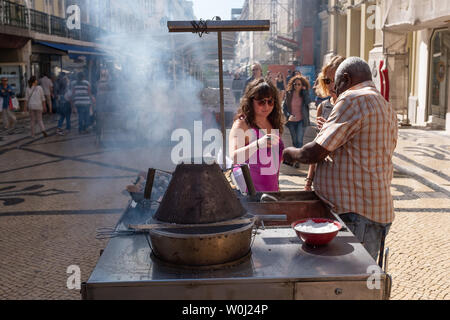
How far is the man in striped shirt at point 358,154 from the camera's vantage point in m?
2.52

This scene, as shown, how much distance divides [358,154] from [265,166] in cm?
92

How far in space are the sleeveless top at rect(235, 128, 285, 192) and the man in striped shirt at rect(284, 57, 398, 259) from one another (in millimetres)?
595

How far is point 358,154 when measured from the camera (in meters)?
2.58

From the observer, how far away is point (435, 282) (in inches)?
148

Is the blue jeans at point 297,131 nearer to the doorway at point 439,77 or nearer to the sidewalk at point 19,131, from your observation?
the doorway at point 439,77

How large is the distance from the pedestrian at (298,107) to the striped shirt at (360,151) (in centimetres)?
628

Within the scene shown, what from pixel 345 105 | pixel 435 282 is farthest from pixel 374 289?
pixel 435 282

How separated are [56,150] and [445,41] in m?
10.4

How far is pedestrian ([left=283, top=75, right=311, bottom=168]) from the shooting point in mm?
9070

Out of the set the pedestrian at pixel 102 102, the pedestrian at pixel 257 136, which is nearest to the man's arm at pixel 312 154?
the pedestrian at pixel 257 136

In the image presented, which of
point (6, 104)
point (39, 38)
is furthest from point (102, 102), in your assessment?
point (39, 38)

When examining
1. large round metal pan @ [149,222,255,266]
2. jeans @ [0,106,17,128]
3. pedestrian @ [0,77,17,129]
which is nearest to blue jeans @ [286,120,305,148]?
large round metal pan @ [149,222,255,266]

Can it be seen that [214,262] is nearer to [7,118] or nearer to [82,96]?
[82,96]

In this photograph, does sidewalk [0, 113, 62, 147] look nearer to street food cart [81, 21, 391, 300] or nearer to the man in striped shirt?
the man in striped shirt
